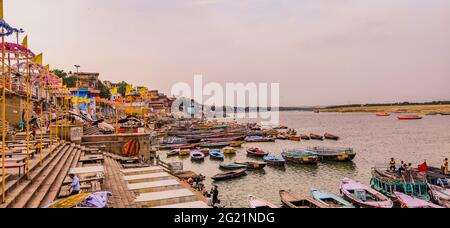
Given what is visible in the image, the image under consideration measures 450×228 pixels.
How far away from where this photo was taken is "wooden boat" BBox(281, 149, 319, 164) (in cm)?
3569

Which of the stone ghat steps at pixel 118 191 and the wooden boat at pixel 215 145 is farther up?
the stone ghat steps at pixel 118 191

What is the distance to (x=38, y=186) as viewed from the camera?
9.59 m

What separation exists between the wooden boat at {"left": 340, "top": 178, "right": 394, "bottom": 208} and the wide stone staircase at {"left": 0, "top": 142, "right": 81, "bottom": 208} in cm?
1766

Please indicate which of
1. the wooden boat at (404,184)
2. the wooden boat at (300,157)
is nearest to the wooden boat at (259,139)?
the wooden boat at (300,157)

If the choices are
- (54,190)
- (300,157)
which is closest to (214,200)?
(54,190)

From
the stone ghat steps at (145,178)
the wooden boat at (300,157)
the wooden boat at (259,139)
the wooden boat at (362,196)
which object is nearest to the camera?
the stone ghat steps at (145,178)

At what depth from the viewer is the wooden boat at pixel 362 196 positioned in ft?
60.8

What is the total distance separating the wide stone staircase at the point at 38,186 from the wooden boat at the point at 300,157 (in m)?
28.0

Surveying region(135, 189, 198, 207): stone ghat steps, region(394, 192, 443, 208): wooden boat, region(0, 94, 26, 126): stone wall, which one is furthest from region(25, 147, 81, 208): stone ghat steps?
region(394, 192, 443, 208): wooden boat

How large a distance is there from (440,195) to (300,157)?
17.4 metres

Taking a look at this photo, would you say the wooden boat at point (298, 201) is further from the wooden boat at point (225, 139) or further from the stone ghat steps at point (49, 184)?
the wooden boat at point (225, 139)
